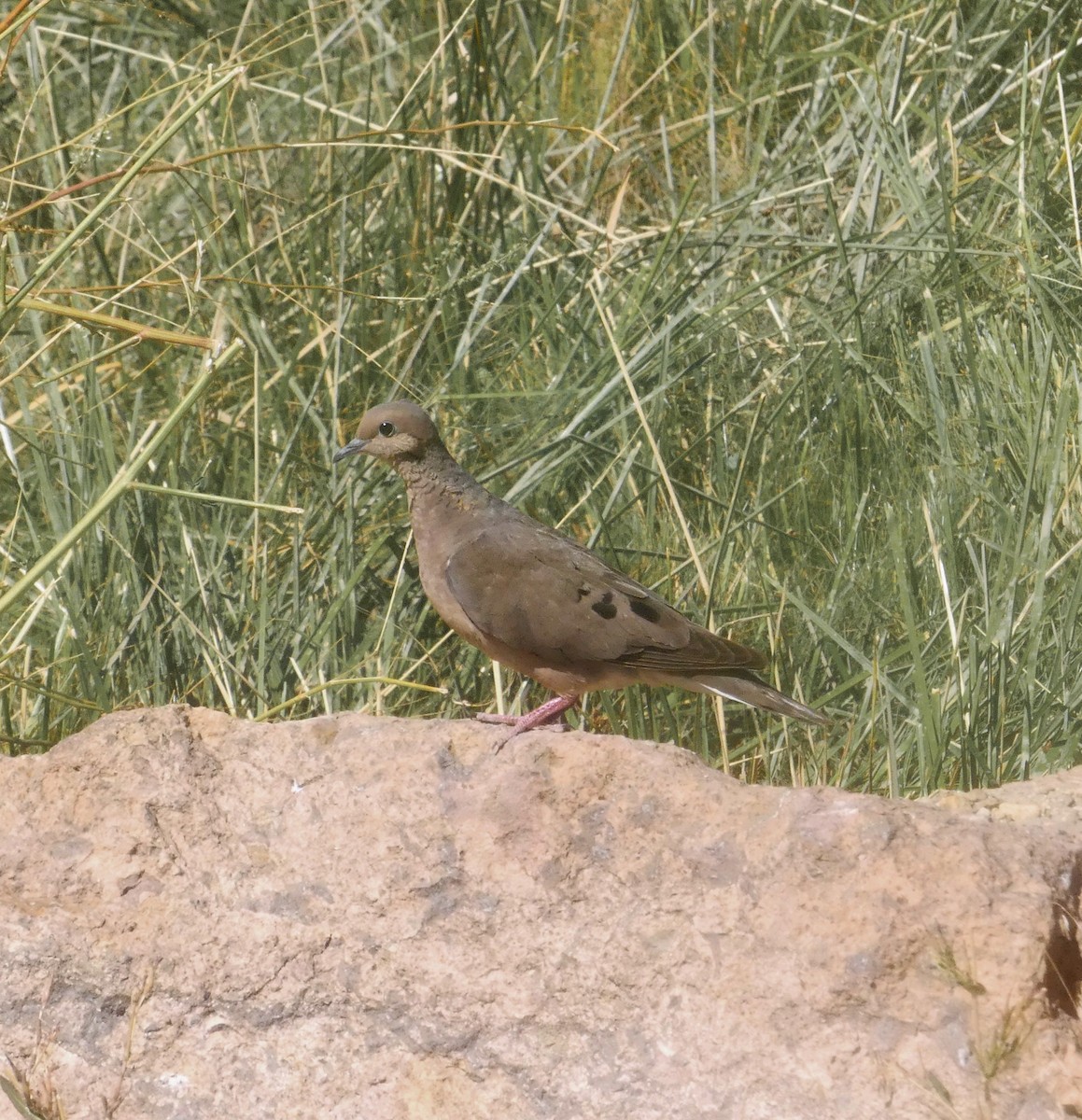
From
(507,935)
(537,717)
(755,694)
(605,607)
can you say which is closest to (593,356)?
(605,607)

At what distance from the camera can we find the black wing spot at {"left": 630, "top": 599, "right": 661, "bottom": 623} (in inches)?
142

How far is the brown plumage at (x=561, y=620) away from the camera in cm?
352

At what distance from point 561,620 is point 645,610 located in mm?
191

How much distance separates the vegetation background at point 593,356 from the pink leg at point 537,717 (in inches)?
9.4

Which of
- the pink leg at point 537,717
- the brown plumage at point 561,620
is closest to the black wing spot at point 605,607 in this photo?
the brown plumage at point 561,620

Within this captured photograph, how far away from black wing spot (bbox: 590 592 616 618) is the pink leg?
8.3 inches

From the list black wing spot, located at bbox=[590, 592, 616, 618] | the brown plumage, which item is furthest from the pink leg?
black wing spot, located at bbox=[590, 592, 616, 618]

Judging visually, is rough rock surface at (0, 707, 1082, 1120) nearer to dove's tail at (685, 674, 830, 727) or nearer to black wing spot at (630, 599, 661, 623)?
dove's tail at (685, 674, 830, 727)

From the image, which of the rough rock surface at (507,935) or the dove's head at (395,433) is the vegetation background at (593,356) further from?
the rough rock surface at (507,935)

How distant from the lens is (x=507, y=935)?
235cm

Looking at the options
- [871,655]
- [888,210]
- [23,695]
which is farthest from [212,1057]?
[888,210]

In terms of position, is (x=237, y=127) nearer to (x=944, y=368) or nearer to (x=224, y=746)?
(x=944, y=368)

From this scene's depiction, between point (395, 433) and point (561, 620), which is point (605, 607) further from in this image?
point (395, 433)

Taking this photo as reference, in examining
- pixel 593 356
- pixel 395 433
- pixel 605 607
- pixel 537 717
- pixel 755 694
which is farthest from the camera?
pixel 593 356
